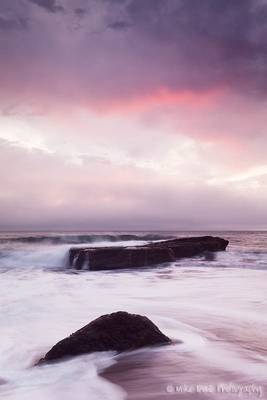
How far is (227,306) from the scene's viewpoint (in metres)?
7.25

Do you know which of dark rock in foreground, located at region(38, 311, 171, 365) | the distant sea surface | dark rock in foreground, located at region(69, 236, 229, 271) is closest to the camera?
the distant sea surface

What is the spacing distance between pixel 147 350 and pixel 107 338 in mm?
435

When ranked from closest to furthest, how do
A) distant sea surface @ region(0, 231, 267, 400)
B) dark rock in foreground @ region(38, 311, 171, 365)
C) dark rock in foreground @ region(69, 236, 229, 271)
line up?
distant sea surface @ region(0, 231, 267, 400) < dark rock in foreground @ region(38, 311, 171, 365) < dark rock in foreground @ region(69, 236, 229, 271)

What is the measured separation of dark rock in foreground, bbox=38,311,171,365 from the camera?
413cm

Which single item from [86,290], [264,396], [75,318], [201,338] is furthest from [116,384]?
[86,290]

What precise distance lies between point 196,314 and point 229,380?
10.3 ft

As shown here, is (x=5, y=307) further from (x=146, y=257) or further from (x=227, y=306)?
(x=146, y=257)

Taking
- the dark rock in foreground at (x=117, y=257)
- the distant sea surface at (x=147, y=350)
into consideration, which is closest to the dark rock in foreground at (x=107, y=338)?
the distant sea surface at (x=147, y=350)

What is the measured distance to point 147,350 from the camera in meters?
4.24

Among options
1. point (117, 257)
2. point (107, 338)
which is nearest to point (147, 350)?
point (107, 338)

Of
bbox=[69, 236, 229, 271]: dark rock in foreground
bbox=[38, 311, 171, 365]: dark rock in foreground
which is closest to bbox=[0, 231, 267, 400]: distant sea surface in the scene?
bbox=[38, 311, 171, 365]: dark rock in foreground

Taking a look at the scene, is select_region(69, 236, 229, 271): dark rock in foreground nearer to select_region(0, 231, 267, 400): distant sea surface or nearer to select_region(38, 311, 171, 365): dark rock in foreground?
select_region(0, 231, 267, 400): distant sea surface

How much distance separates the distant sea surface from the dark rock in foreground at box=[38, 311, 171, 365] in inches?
4.4

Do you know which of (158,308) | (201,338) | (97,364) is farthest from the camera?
(158,308)
